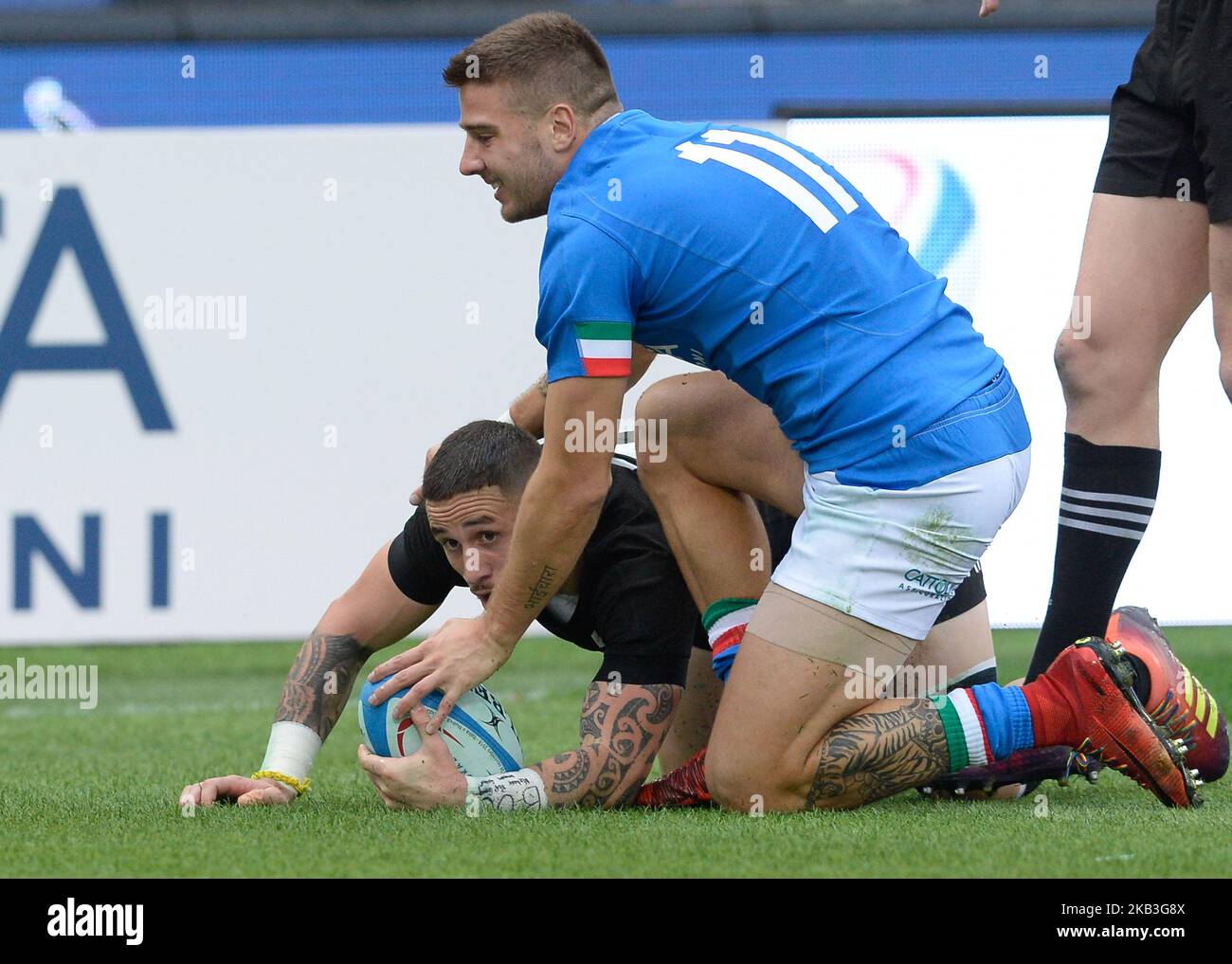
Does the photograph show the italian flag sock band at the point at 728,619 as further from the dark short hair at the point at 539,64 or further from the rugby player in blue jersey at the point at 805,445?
the dark short hair at the point at 539,64

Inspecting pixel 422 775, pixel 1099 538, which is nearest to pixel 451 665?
pixel 422 775

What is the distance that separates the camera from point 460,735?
299 cm

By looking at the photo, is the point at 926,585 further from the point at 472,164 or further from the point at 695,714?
the point at 472,164

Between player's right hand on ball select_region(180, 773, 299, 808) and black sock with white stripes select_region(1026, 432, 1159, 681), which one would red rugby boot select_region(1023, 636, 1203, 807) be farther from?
player's right hand on ball select_region(180, 773, 299, 808)

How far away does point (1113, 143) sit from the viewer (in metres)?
3.21

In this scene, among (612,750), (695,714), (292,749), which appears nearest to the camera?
Answer: (612,750)

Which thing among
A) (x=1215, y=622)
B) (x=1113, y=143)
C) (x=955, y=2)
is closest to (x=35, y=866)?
(x=1113, y=143)

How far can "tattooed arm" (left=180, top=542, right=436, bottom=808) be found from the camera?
3211 mm

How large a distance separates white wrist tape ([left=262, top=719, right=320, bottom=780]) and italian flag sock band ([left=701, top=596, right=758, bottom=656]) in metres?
0.80

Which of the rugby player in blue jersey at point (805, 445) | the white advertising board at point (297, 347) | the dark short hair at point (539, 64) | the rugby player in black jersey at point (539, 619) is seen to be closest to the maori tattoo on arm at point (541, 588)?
the rugby player in blue jersey at point (805, 445)

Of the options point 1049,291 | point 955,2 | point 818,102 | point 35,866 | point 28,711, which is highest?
point 955,2

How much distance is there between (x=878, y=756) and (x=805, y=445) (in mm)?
556
